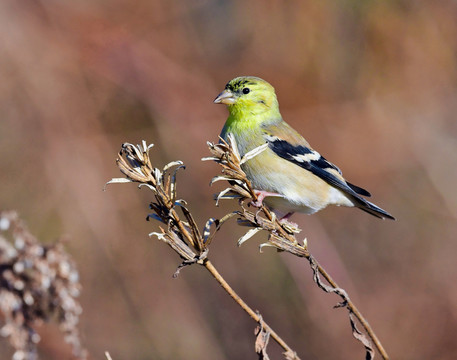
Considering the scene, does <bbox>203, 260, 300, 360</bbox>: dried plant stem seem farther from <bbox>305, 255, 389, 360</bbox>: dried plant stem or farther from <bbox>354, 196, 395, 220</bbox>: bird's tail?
<bbox>354, 196, 395, 220</bbox>: bird's tail

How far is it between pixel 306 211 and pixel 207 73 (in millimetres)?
2548

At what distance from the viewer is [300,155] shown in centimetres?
280

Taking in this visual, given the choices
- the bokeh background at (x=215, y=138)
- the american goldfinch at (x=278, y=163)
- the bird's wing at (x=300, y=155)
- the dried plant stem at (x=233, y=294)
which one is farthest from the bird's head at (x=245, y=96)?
the bokeh background at (x=215, y=138)

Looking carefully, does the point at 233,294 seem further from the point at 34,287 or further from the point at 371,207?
the point at 371,207

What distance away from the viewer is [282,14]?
5.10 m

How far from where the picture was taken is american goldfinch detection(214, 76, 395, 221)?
2.63 meters

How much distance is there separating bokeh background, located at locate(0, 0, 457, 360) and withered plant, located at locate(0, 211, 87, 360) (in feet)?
8.44

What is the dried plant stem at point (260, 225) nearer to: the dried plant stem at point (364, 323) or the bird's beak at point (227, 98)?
the dried plant stem at point (364, 323)

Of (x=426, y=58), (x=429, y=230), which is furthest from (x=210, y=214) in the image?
(x=426, y=58)

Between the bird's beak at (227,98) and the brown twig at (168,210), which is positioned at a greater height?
the bird's beak at (227,98)

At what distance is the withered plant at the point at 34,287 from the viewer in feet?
5.65

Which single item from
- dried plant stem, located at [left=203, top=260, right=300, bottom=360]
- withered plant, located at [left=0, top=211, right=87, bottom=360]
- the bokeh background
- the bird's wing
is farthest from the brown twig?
the bokeh background

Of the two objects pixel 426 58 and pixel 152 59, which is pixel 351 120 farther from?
pixel 152 59

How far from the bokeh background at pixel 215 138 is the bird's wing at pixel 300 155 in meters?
1.71
